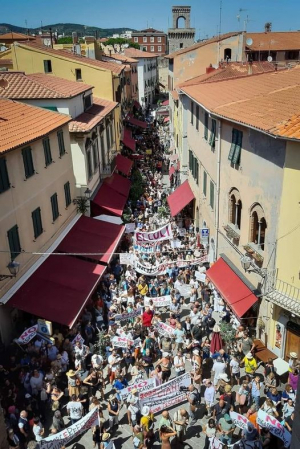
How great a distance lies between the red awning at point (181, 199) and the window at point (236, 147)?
9905mm

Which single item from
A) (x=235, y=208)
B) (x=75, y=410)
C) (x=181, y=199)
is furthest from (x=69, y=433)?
(x=181, y=199)

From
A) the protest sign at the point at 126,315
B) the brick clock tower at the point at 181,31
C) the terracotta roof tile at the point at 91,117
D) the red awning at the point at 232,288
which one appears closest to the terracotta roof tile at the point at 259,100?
the terracotta roof tile at the point at 91,117

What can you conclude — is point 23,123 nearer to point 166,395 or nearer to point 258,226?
point 258,226

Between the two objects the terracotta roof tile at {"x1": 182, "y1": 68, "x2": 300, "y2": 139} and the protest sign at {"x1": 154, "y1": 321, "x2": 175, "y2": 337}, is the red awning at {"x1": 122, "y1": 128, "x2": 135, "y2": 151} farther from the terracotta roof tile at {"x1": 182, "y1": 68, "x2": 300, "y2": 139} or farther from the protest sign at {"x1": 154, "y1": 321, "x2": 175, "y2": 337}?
the protest sign at {"x1": 154, "y1": 321, "x2": 175, "y2": 337}

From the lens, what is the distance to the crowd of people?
11875mm

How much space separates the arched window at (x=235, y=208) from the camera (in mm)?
18047

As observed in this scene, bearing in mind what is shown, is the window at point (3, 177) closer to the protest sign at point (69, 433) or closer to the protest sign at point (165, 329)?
the protest sign at point (165, 329)

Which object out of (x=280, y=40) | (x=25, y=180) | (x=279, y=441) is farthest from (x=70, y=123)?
(x=280, y=40)

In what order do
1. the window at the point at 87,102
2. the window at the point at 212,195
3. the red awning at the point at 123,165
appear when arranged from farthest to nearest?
the red awning at the point at 123,165
the window at the point at 87,102
the window at the point at 212,195

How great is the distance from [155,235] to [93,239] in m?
3.41

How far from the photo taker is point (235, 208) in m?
18.6

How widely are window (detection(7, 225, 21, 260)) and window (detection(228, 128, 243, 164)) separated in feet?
30.9

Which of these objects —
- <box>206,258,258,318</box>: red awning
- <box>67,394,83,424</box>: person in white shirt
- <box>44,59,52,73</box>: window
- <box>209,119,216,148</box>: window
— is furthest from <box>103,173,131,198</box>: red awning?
<box>67,394,83,424</box>: person in white shirt

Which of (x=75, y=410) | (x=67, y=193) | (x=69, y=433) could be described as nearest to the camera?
(x=69, y=433)
